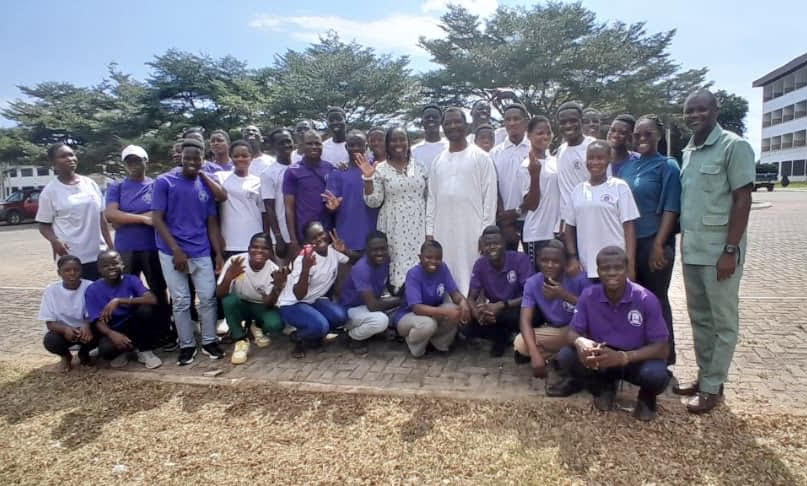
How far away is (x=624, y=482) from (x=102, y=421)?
350 cm

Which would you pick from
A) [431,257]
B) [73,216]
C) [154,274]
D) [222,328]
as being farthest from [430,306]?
[73,216]

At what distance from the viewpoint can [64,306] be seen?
15.0 ft

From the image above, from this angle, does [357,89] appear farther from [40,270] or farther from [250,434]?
[250,434]

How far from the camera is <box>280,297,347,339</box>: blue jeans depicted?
470 centimetres

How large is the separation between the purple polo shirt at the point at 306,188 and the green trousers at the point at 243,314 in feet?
2.67

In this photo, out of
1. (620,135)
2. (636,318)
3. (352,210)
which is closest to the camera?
(636,318)

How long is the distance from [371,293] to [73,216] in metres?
2.99

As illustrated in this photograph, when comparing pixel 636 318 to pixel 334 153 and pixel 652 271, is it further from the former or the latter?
pixel 334 153

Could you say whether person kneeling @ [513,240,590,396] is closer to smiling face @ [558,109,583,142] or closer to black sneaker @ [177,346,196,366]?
smiling face @ [558,109,583,142]

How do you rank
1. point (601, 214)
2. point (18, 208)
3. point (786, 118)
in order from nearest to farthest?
point (601, 214)
point (18, 208)
point (786, 118)

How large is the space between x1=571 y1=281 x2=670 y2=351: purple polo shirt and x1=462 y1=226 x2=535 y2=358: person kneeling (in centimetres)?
100

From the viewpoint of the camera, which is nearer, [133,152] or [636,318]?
[636,318]

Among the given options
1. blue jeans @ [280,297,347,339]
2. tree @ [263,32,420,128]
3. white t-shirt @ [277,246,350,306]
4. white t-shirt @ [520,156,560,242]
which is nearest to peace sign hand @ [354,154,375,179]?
white t-shirt @ [277,246,350,306]

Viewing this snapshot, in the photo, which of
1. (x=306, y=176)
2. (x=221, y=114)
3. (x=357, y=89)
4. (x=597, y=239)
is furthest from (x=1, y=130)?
(x=597, y=239)
